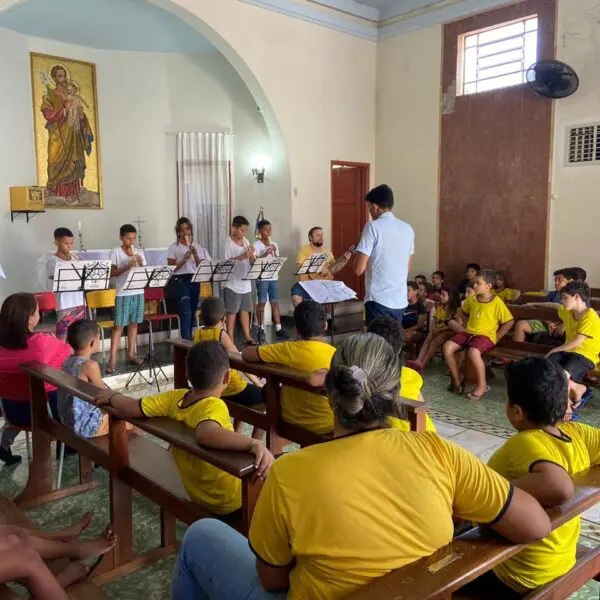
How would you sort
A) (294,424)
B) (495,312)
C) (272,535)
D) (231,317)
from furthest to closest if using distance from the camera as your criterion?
(231,317), (495,312), (294,424), (272,535)

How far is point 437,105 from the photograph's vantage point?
8516mm

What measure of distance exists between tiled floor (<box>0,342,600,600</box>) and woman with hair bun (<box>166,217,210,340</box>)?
174cm

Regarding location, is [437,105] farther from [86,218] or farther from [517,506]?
[517,506]

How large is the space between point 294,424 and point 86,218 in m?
6.87

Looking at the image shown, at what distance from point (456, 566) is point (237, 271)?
19.9ft

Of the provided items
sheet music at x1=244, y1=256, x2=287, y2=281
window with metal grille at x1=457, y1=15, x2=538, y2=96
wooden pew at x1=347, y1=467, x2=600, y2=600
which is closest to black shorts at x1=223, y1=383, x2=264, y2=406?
wooden pew at x1=347, y1=467, x2=600, y2=600

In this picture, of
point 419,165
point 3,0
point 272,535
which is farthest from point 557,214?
point 272,535

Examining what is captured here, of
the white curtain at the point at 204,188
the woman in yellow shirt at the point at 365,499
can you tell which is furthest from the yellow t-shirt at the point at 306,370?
the white curtain at the point at 204,188

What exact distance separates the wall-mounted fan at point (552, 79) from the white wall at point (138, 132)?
3.40m

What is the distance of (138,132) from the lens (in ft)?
31.0

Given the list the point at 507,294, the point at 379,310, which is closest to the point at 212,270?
the point at 379,310

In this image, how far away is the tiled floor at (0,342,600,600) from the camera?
2449 millimetres

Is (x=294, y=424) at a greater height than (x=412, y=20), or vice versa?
(x=412, y=20)

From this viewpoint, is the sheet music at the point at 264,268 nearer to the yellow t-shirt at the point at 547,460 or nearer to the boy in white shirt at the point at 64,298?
the boy in white shirt at the point at 64,298
